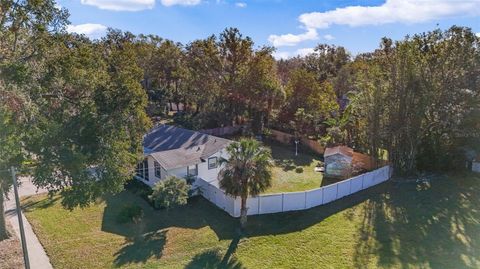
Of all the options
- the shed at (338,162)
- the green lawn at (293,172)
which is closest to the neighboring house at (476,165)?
the shed at (338,162)

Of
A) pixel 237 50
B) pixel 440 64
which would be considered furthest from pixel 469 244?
pixel 237 50

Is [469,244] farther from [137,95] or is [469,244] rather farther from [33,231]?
[33,231]

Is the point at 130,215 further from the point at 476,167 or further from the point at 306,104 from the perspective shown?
the point at 476,167

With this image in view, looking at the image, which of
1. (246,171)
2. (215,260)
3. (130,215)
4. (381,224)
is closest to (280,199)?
(246,171)

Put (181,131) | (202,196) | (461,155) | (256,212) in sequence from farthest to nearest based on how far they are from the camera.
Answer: (181,131)
(461,155)
(202,196)
(256,212)

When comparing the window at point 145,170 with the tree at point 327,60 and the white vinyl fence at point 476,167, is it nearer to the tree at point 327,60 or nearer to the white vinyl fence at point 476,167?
the white vinyl fence at point 476,167

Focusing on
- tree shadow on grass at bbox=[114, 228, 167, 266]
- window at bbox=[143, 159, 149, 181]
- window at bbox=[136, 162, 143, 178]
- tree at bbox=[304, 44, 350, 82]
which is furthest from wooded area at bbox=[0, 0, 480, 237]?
tree at bbox=[304, 44, 350, 82]
